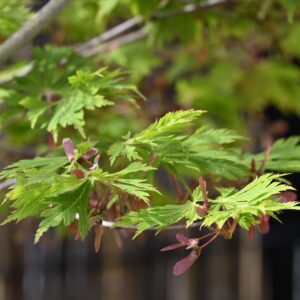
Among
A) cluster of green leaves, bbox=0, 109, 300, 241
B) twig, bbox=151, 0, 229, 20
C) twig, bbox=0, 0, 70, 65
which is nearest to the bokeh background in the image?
twig, bbox=151, 0, 229, 20

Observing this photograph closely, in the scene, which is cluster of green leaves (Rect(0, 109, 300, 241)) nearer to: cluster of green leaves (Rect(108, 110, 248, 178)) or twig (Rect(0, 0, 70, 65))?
cluster of green leaves (Rect(108, 110, 248, 178))

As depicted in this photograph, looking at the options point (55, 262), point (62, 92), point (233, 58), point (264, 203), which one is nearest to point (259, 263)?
point (55, 262)

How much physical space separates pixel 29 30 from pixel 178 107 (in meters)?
0.88

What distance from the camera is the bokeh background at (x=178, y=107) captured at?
2.21m

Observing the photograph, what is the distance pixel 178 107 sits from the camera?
2.37 meters

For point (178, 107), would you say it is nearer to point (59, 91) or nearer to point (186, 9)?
point (186, 9)

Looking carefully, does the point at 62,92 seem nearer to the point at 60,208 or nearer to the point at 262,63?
the point at 60,208

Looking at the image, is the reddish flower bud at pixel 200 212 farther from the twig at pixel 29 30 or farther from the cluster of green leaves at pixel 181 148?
the twig at pixel 29 30

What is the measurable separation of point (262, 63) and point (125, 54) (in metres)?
0.59

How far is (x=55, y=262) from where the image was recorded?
456 centimetres

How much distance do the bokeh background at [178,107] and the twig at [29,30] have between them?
0.18 m

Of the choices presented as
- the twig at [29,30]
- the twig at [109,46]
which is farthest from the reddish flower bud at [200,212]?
the twig at [109,46]

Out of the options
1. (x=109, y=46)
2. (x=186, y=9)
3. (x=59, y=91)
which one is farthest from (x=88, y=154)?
(x=109, y=46)

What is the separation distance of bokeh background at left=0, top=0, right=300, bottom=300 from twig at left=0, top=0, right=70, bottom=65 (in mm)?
176
